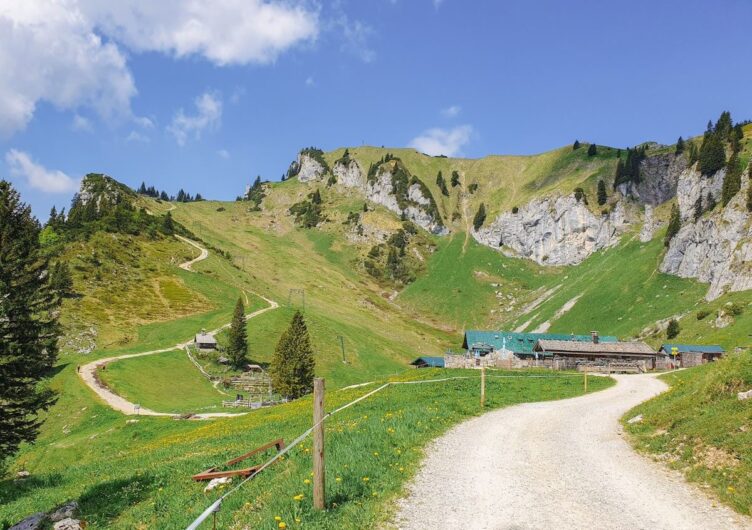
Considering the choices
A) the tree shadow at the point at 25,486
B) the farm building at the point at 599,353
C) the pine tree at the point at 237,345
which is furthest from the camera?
the pine tree at the point at 237,345

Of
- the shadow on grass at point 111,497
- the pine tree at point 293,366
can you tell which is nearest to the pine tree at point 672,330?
the pine tree at point 293,366

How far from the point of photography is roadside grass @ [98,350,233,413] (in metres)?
66.9

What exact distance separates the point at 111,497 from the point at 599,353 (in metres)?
84.2

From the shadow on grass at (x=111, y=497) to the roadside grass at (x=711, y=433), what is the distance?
17.2m

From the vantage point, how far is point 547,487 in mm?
12797

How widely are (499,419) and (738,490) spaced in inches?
464

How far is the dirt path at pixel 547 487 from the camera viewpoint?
416 inches

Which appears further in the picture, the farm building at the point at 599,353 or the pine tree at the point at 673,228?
the pine tree at the point at 673,228

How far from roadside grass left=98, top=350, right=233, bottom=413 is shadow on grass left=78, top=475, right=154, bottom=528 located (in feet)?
158

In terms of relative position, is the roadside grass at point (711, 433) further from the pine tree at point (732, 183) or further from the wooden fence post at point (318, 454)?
the pine tree at point (732, 183)

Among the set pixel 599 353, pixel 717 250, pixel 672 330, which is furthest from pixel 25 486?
pixel 717 250

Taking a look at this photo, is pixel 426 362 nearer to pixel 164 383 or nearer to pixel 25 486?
pixel 164 383

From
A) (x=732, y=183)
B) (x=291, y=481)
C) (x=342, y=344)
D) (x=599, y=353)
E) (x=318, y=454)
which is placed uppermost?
(x=732, y=183)

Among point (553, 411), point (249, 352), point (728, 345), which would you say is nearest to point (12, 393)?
point (553, 411)
